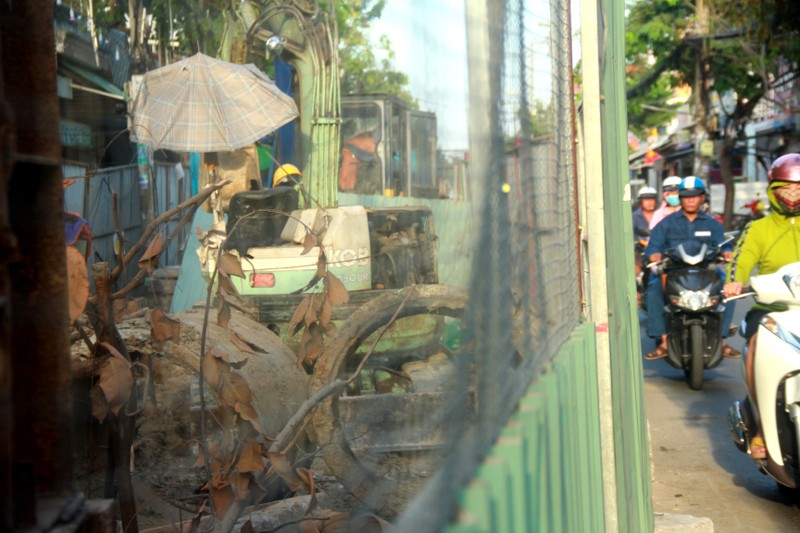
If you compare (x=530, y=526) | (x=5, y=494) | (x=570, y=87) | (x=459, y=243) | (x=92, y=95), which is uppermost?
(x=92, y=95)

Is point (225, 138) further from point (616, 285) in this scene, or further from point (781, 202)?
point (616, 285)

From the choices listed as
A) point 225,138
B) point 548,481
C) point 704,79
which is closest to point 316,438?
point 548,481

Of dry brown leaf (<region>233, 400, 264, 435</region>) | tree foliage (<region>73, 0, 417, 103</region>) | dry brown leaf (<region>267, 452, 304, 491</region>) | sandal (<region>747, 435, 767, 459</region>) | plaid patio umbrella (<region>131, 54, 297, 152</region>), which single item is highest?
tree foliage (<region>73, 0, 417, 103</region>)

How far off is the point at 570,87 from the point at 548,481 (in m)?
1.68

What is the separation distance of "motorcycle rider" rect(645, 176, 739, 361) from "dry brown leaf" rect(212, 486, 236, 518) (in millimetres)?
6575

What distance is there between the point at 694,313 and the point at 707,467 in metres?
2.19

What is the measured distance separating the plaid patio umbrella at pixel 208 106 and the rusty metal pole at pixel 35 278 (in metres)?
7.19

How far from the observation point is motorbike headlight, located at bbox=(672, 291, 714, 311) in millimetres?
8047

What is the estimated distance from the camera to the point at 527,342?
1.70 meters

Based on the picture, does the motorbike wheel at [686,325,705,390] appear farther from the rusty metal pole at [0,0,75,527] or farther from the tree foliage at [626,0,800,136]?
the tree foliage at [626,0,800,136]

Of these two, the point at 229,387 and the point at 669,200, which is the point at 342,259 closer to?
the point at 229,387

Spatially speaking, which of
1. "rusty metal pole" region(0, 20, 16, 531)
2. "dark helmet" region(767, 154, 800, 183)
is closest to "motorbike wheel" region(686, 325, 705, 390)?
"dark helmet" region(767, 154, 800, 183)

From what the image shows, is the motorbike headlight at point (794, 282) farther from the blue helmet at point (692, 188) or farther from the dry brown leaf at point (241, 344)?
the blue helmet at point (692, 188)

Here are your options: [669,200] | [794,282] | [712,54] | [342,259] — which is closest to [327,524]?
[794,282]
